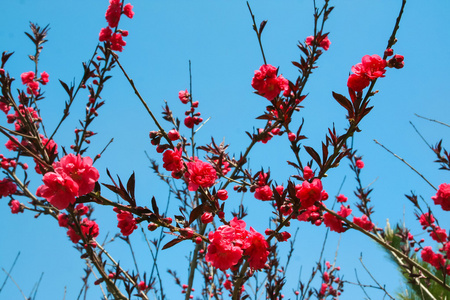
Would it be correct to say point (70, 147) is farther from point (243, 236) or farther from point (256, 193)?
point (243, 236)

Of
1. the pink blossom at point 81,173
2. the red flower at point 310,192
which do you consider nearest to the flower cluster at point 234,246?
the red flower at point 310,192

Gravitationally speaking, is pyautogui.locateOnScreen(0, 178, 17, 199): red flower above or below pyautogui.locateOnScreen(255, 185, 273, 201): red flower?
above

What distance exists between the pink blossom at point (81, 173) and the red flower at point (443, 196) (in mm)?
2570

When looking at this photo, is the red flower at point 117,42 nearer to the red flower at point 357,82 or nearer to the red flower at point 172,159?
the red flower at point 172,159

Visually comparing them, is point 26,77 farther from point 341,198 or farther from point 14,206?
point 341,198

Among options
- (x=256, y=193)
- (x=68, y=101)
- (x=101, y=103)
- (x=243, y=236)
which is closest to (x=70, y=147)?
(x=101, y=103)

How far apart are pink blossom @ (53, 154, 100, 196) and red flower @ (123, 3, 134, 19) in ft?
8.66

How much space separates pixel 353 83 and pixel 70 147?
2.97 m

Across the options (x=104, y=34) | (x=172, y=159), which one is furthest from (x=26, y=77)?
(x=172, y=159)

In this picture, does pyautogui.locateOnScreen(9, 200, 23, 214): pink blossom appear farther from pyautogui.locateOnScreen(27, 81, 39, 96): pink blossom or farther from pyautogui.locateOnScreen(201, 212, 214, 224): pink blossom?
pyautogui.locateOnScreen(201, 212, 214, 224): pink blossom

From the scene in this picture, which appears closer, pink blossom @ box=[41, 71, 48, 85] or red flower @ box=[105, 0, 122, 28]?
red flower @ box=[105, 0, 122, 28]

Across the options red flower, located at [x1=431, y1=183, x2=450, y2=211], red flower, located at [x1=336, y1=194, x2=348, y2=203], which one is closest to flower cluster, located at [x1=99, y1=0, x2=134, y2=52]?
red flower, located at [x1=336, y1=194, x2=348, y2=203]

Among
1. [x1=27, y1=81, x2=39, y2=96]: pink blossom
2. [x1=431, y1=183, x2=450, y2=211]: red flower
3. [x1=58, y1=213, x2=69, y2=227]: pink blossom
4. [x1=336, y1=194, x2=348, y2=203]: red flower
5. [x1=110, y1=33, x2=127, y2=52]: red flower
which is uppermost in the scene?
[x1=110, y1=33, x2=127, y2=52]: red flower

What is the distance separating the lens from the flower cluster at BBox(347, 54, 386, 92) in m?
1.54
